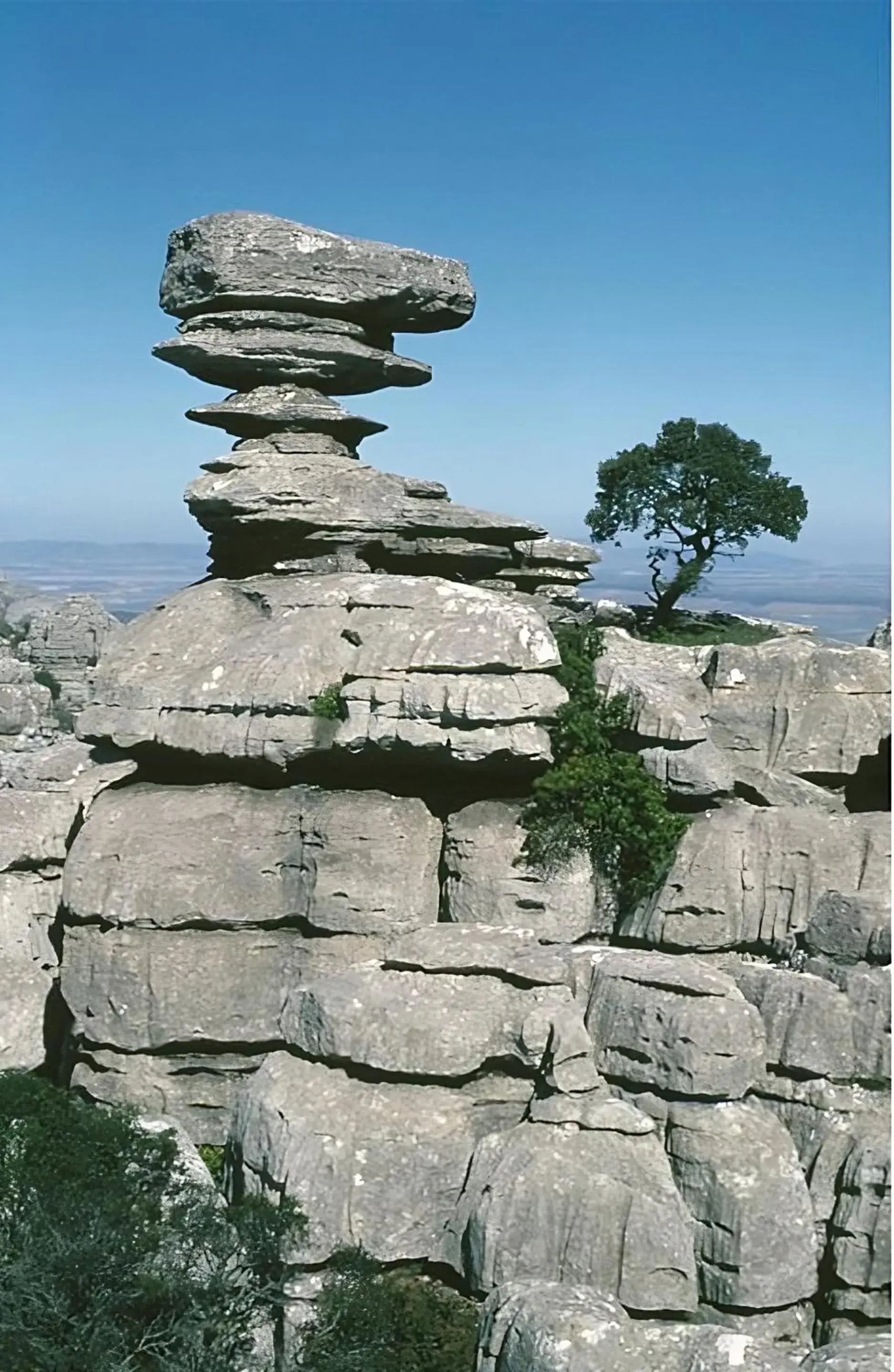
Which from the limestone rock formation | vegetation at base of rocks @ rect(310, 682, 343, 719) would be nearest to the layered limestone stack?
vegetation at base of rocks @ rect(310, 682, 343, 719)

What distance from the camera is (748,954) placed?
18.4 metres

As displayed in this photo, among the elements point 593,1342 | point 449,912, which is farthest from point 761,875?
point 593,1342

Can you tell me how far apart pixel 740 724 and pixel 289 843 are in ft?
24.2

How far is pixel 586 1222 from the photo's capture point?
47.9ft

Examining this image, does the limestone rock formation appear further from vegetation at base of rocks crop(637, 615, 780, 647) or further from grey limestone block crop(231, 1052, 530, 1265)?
grey limestone block crop(231, 1052, 530, 1265)

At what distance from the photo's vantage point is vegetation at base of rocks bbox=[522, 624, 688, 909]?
738 inches

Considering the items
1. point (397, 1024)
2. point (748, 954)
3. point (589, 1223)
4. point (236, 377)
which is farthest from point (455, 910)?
point (236, 377)

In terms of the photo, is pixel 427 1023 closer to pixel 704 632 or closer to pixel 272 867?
pixel 272 867

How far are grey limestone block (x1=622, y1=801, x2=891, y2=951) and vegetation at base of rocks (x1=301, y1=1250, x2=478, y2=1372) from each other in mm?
6300

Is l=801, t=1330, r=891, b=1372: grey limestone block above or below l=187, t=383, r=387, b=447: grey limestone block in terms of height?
below

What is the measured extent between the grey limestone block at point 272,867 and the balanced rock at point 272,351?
341 inches

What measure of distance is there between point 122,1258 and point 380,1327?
303 centimetres

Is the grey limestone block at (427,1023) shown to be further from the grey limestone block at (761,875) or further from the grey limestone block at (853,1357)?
the grey limestone block at (853,1357)

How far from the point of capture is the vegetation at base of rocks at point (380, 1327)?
45.7ft
